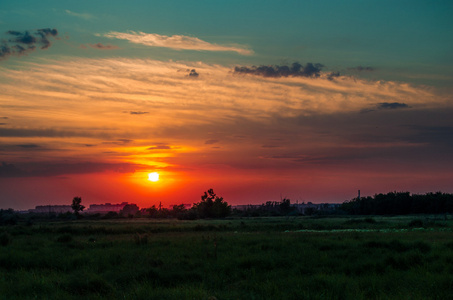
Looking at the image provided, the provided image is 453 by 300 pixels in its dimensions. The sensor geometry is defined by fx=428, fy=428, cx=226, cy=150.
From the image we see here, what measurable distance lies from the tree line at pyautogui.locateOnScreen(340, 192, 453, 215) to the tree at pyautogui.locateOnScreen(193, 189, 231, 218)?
4216 cm

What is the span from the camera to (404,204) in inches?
5044

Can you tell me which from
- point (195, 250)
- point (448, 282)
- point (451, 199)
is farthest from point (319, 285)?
point (451, 199)

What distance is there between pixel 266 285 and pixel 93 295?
5.88 meters

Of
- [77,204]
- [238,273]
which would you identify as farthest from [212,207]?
[238,273]

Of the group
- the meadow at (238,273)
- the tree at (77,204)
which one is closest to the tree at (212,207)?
the tree at (77,204)

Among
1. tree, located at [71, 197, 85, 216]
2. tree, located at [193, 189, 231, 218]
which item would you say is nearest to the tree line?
tree, located at [193, 189, 231, 218]

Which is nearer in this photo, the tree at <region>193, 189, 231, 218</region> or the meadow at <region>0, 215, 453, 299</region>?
the meadow at <region>0, 215, 453, 299</region>

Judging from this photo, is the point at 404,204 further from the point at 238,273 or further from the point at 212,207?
the point at 238,273

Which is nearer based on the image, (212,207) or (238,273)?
(238,273)

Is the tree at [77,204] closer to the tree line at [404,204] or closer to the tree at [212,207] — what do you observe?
the tree at [212,207]

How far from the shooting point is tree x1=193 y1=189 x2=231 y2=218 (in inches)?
5320

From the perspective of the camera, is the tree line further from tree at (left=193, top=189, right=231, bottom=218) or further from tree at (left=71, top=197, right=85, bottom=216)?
tree at (left=71, top=197, right=85, bottom=216)

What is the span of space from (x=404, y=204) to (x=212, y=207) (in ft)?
192

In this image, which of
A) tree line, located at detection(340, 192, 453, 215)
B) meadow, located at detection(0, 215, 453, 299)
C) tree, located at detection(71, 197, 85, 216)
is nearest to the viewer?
meadow, located at detection(0, 215, 453, 299)
